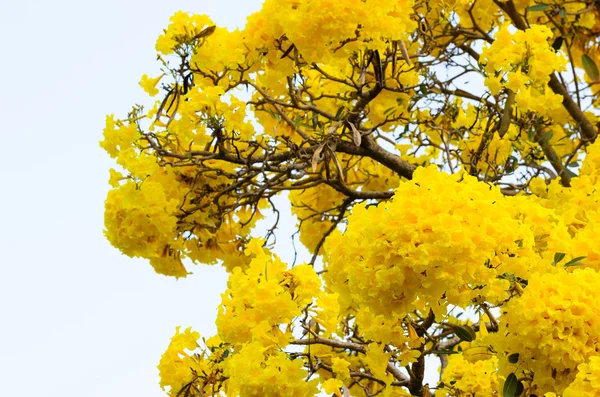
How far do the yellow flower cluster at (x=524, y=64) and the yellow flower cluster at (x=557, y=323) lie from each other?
1307 millimetres

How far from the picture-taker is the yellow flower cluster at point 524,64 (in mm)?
3615

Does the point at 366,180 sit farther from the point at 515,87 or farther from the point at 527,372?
the point at 527,372

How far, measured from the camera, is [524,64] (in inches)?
144

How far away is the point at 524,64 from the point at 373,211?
155cm

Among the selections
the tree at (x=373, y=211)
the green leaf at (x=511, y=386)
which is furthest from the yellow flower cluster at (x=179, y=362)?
the green leaf at (x=511, y=386)

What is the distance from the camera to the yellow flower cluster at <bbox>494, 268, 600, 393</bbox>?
2457 millimetres

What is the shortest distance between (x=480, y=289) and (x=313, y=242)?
2.93m

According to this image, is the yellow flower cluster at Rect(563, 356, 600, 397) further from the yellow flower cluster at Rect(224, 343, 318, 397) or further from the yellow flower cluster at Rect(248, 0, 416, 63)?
the yellow flower cluster at Rect(248, 0, 416, 63)

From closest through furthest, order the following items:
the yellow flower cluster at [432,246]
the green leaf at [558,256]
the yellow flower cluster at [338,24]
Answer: the yellow flower cluster at [432,246]
the green leaf at [558,256]
the yellow flower cluster at [338,24]

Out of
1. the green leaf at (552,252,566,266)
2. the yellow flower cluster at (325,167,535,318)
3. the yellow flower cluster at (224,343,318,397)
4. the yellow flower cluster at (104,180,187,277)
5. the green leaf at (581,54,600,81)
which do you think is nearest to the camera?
the yellow flower cluster at (325,167,535,318)

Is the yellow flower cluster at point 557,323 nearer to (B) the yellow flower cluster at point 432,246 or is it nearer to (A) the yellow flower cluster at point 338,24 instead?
(B) the yellow flower cluster at point 432,246

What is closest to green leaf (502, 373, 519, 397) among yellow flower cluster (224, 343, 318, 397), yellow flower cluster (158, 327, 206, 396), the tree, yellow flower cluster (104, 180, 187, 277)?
the tree

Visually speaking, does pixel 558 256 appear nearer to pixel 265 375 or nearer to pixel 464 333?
pixel 464 333

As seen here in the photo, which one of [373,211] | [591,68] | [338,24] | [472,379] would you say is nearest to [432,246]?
[373,211]
